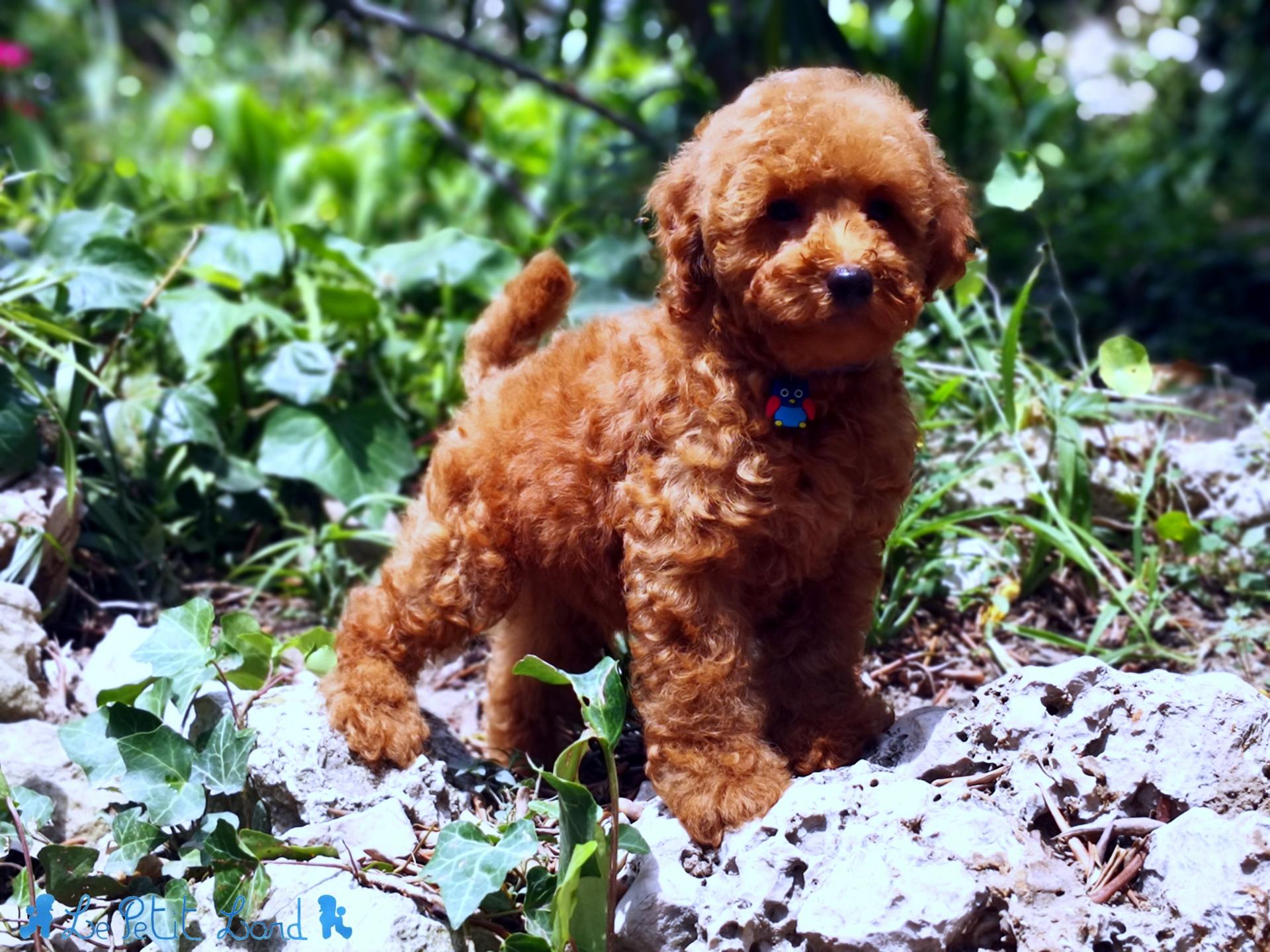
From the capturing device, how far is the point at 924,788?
2203mm

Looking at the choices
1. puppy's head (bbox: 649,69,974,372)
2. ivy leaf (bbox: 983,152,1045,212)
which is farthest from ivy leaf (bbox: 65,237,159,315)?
ivy leaf (bbox: 983,152,1045,212)

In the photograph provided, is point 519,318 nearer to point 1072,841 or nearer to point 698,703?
point 698,703

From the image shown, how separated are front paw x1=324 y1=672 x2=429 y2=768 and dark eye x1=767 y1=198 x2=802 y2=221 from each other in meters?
1.31

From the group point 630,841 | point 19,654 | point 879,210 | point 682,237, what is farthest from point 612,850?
point 19,654

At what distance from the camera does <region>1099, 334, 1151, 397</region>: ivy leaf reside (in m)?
3.25

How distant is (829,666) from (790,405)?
0.58 m

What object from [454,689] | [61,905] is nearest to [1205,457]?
[454,689]

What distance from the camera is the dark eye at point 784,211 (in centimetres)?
212

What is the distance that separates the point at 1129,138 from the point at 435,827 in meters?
8.74

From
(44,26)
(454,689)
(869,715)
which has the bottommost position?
(454,689)

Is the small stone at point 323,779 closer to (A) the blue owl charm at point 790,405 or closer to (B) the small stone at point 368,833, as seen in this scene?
(B) the small stone at point 368,833

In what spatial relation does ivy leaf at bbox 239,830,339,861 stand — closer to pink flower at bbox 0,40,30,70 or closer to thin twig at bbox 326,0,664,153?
thin twig at bbox 326,0,664,153

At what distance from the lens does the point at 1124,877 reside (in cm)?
205

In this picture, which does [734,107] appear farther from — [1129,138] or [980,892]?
[1129,138]
